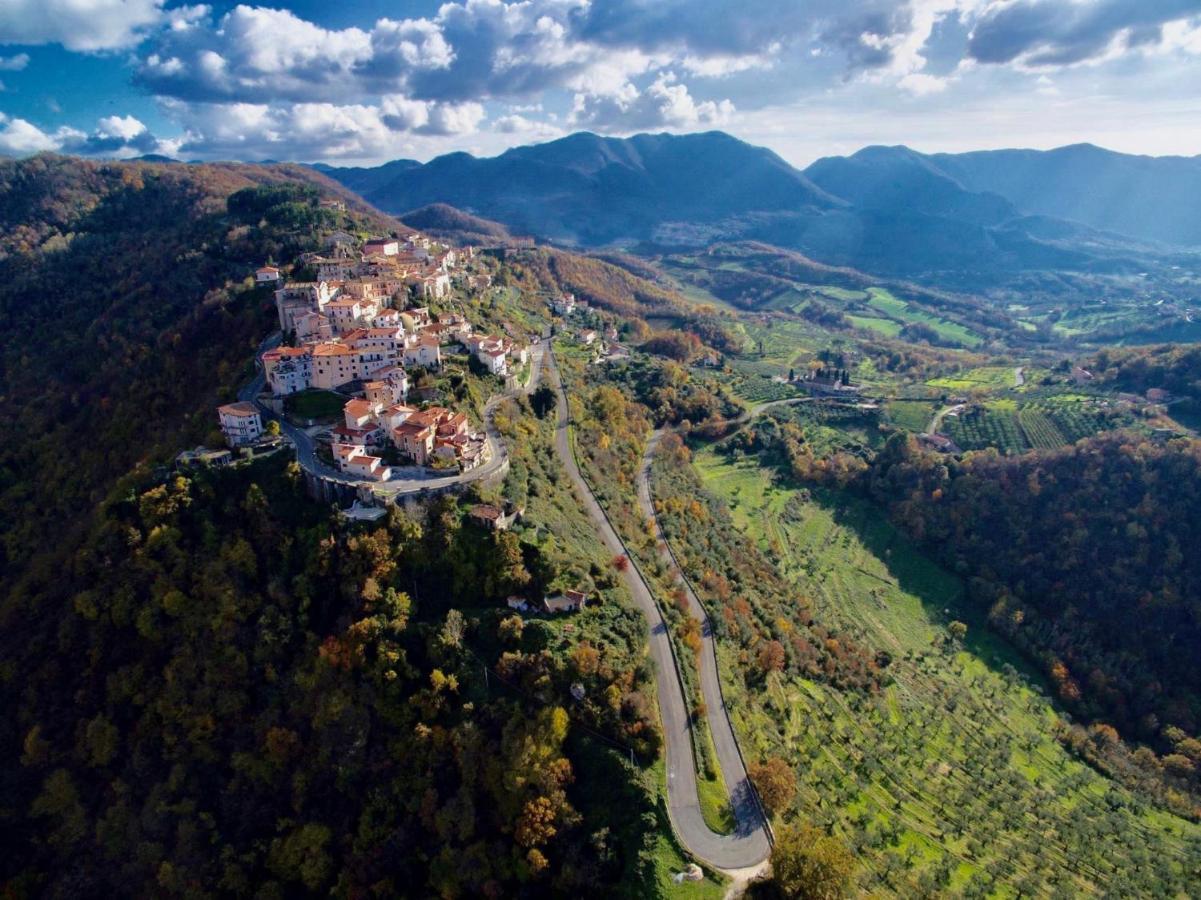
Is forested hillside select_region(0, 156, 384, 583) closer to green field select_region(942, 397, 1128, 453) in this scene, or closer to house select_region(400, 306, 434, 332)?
house select_region(400, 306, 434, 332)

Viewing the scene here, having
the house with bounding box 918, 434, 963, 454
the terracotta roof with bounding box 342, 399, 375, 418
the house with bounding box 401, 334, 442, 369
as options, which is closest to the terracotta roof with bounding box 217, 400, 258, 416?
the terracotta roof with bounding box 342, 399, 375, 418

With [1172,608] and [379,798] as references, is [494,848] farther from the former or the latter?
[1172,608]

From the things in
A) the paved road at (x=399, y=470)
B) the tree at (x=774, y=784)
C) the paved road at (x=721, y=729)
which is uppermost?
the paved road at (x=399, y=470)

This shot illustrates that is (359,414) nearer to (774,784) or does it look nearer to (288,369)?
(288,369)

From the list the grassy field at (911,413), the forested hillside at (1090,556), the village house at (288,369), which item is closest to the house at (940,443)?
the grassy field at (911,413)

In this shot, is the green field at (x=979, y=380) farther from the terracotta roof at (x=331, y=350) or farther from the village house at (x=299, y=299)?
the terracotta roof at (x=331, y=350)

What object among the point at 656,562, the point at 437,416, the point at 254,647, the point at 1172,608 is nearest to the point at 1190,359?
the point at 1172,608
